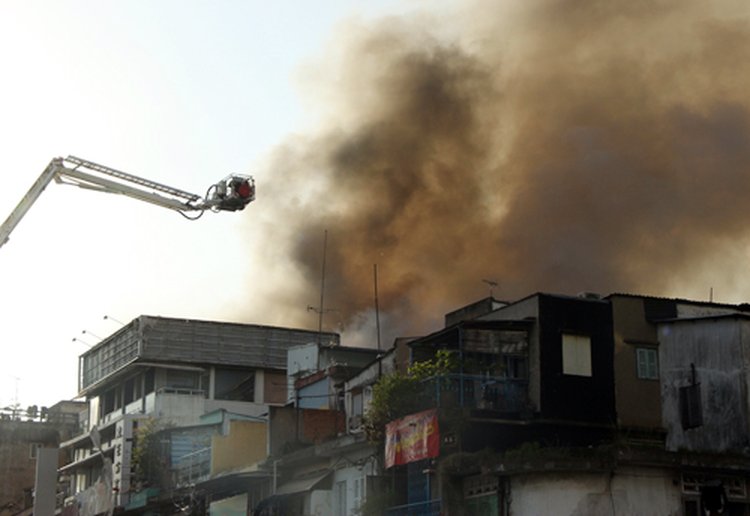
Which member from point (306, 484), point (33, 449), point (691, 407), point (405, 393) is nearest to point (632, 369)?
point (691, 407)

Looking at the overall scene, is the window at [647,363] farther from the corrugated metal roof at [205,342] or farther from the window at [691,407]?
the corrugated metal roof at [205,342]

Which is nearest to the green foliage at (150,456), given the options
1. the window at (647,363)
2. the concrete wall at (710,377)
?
the window at (647,363)

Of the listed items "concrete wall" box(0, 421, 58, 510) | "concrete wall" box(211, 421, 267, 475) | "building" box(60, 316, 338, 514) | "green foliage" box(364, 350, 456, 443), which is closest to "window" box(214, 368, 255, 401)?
"building" box(60, 316, 338, 514)

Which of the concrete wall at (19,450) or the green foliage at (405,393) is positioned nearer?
the green foliage at (405,393)

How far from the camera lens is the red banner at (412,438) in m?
34.7

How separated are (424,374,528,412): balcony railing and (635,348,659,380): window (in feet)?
15.1

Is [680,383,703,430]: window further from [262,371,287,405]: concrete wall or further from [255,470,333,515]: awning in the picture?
[262,371,287,405]: concrete wall

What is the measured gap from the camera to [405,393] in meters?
37.0

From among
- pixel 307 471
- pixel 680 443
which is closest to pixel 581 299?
pixel 680 443

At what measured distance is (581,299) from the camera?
39.8m

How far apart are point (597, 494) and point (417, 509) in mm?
6745

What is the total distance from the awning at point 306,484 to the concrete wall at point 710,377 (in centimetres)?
1177

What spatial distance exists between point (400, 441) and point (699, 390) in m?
10.4

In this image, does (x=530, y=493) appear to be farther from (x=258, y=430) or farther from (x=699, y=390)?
(x=258, y=430)
